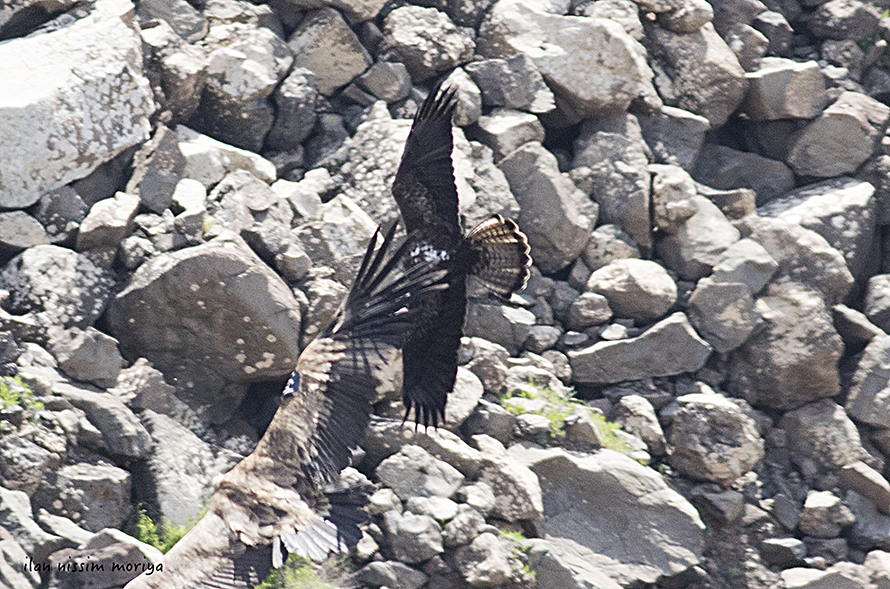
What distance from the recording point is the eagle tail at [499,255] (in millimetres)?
5512

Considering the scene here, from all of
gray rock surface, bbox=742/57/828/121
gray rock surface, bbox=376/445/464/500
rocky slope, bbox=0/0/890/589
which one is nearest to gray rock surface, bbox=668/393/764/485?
rocky slope, bbox=0/0/890/589

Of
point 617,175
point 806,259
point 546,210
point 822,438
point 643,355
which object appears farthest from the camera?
point 617,175

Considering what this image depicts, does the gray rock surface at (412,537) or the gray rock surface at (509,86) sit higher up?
the gray rock surface at (509,86)

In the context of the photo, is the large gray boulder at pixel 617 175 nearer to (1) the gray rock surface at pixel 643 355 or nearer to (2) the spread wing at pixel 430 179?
(1) the gray rock surface at pixel 643 355

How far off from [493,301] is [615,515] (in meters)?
1.85

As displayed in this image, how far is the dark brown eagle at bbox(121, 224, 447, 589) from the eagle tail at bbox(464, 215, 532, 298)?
95 centimetres

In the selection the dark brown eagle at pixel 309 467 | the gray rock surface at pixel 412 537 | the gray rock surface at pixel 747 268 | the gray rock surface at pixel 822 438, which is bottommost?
the gray rock surface at pixel 822 438

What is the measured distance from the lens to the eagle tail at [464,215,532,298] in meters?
5.51

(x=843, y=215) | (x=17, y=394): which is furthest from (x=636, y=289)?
(x=17, y=394)

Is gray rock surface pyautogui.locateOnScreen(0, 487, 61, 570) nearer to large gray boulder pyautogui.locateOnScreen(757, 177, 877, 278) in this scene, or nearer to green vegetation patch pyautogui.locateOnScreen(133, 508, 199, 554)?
green vegetation patch pyautogui.locateOnScreen(133, 508, 199, 554)

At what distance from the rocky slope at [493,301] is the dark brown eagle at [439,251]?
2.62 feet

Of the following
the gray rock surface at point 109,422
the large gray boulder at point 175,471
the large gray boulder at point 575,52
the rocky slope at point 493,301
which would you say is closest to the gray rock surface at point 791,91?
the rocky slope at point 493,301

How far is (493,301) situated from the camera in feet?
23.3

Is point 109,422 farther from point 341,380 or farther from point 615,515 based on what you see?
point 615,515
